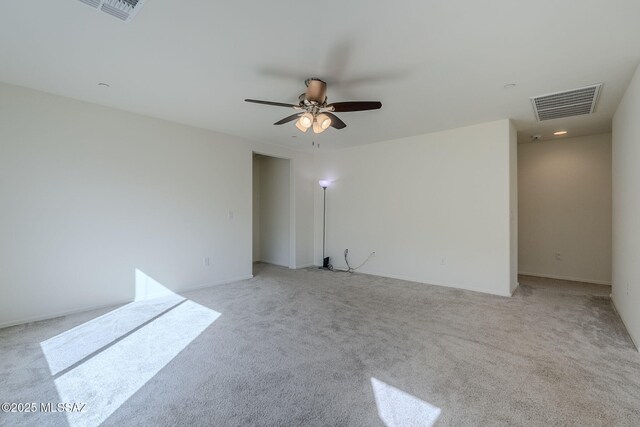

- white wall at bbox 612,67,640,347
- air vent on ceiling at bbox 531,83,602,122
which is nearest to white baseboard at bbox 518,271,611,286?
white wall at bbox 612,67,640,347

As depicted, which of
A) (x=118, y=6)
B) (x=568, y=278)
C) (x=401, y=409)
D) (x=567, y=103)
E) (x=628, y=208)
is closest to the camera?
(x=401, y=409)

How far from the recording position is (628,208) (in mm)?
3002

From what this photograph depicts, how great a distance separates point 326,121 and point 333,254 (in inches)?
145

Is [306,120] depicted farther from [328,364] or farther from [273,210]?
[273,210]

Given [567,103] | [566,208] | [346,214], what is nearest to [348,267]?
[346,214]

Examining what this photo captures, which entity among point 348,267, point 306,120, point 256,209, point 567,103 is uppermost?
point 567,103

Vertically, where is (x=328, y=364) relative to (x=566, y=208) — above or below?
below

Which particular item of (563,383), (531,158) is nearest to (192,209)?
(563,383)

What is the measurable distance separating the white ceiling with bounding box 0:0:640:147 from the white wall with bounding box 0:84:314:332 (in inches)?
16.9

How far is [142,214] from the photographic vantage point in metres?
3.91

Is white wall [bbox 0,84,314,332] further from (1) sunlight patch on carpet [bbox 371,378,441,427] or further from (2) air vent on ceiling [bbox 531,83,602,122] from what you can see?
(2) air vent on ceiling [bbox 531,83,602,122]

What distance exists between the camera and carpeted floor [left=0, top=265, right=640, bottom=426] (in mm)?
1725

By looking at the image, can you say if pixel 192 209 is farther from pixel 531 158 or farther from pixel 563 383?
pixel 531 158

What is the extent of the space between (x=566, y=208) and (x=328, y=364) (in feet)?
17.5
